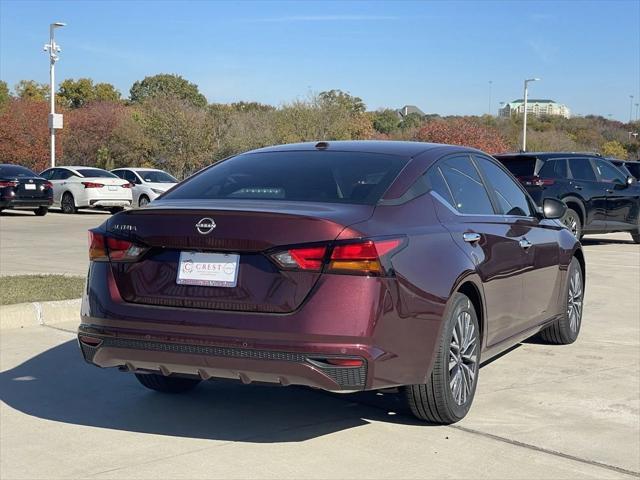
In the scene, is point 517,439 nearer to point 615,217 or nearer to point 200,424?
point 200,424

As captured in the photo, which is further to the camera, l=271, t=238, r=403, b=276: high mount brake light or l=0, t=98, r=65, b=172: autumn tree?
l=0, t=98, r=65, b=172: autumn tree

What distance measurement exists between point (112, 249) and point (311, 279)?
1184mm

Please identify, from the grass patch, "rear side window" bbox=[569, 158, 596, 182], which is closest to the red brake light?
the grass patch

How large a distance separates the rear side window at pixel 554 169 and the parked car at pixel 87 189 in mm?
14311

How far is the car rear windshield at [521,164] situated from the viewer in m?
15.8

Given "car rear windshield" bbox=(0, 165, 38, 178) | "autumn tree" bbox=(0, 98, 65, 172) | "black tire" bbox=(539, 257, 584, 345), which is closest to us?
"black tire" bbox=(539, 257, 584, 345)

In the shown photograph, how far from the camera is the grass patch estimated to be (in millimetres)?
7985

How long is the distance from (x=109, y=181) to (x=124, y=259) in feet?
72.5

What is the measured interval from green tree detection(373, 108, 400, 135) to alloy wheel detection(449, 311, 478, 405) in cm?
7014

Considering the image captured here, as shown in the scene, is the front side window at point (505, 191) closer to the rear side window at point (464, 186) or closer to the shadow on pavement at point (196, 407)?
the rear side window at point (464, 186)

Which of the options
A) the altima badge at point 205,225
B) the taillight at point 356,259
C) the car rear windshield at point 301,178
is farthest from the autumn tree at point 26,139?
the taillight at point 356,259

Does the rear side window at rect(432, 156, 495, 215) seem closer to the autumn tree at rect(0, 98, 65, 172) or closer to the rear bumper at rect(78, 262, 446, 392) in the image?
the rear bumper at rect(78, 262, 446, 392)

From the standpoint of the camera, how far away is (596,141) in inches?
2972

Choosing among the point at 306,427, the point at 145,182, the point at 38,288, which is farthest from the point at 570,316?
the point at 145,182
